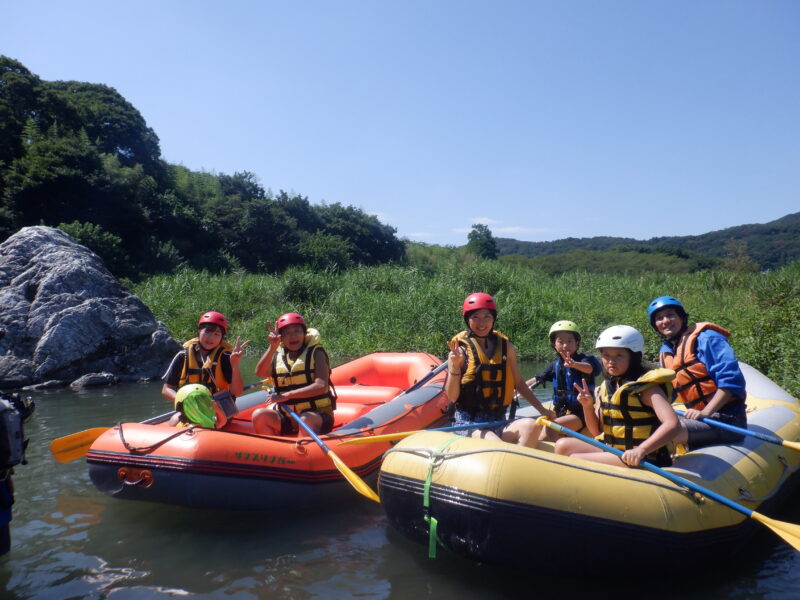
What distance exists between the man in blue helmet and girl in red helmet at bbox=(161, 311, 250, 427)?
2724mm

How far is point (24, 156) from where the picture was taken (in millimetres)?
18188

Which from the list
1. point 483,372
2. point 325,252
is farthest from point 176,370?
point 325,252

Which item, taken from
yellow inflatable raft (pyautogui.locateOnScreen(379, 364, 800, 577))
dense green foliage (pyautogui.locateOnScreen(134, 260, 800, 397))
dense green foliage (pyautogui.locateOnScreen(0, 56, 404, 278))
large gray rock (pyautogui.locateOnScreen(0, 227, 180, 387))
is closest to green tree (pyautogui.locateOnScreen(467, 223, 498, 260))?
dense green foliage (pyautogui.locateOnScreen(0, 56, 404, 278))

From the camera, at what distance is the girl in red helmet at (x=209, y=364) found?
426 centimetres

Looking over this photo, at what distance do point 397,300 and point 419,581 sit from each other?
382 inches

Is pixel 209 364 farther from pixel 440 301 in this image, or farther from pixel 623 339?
pixel 440 301

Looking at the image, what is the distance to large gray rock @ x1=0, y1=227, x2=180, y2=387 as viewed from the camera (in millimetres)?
8383

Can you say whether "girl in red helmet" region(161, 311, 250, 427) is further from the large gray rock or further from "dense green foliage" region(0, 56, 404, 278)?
"dense green foliage" region(0, 56, 404, 278)

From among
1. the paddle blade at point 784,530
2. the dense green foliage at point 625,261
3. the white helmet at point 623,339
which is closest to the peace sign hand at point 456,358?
the white helmet at point 623,339

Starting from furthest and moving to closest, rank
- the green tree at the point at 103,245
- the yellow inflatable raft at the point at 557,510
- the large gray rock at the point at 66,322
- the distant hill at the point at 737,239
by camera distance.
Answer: the distant hill at the point at 737,239 < the green tree at the point at 103,245 < the large gray rock at the point at 66,322 < the yellow inflatable raft at the point at 557,510

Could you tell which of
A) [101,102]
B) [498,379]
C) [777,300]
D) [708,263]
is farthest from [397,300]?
[708,263]

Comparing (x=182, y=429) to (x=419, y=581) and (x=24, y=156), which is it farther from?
(x=24, y=156)

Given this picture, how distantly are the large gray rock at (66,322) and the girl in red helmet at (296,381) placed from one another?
5378 mm

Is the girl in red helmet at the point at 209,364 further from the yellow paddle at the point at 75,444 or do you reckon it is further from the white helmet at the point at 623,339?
the white helmet at the point at 623,339
